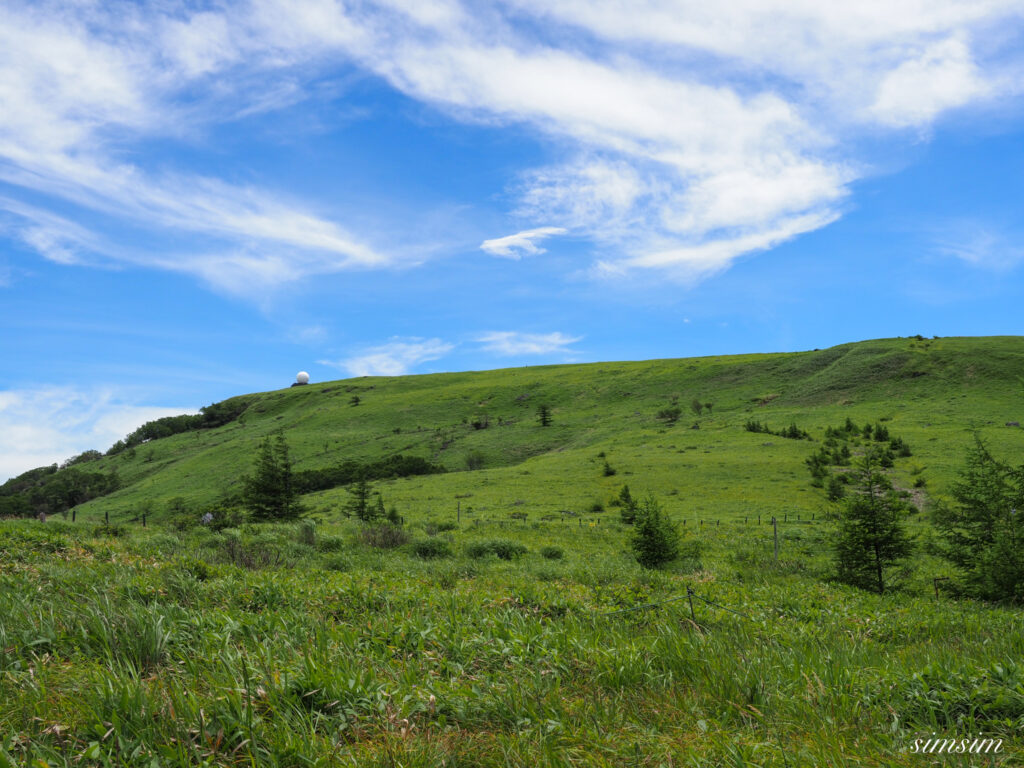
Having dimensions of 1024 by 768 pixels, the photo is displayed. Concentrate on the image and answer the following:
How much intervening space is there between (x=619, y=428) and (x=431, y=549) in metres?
66.5

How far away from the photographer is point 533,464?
6744cm

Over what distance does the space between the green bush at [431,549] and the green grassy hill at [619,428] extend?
68.9ft

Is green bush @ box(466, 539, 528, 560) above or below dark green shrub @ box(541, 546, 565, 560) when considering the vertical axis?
above

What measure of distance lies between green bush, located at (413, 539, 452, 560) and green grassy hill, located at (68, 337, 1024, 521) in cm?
2099

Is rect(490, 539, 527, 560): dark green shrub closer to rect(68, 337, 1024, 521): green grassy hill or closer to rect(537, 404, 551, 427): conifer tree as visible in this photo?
rect(68, 337, 1024, 521): green grassy hill

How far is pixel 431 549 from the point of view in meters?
21.4

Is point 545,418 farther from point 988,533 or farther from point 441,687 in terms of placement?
point 441,687

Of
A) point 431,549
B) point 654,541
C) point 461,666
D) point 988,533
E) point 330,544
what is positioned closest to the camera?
point 461,666

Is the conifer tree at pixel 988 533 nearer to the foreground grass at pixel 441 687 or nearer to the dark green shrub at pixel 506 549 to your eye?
the foreground grass at pixel 441 687

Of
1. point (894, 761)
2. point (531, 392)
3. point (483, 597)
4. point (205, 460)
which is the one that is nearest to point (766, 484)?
point (483, 597)

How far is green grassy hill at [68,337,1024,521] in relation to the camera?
164 ft

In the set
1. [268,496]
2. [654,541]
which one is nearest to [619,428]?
[268,496]

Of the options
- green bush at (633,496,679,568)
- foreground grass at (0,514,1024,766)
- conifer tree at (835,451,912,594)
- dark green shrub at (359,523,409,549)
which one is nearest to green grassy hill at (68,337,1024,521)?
green bush at (633,496,679,568)

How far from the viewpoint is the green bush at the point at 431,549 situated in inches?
829
